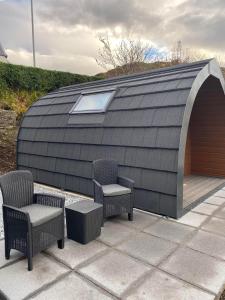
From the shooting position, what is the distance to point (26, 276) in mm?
2486

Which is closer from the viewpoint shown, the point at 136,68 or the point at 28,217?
the point at 28,217

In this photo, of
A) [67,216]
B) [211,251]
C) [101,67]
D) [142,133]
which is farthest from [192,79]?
[101,67]

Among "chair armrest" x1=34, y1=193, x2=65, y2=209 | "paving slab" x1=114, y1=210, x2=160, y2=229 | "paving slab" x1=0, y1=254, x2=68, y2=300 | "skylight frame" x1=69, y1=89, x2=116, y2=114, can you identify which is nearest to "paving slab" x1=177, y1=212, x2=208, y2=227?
"paving slab" x1=114, y1=210, x2=160, y2=229

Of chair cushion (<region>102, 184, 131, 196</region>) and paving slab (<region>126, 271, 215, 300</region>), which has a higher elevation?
chair cushion (<region>102, 184, 131, 196</region>)

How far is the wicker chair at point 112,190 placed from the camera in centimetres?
372

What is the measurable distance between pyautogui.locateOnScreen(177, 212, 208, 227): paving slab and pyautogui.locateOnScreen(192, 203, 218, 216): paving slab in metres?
0.19

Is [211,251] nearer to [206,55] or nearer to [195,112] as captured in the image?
[195,112]

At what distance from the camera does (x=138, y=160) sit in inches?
170

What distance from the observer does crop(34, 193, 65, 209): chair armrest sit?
3.04 m

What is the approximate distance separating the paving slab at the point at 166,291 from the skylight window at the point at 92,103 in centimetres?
353

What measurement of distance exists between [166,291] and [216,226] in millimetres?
1765

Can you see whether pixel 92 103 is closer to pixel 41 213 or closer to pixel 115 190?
pixel 115 190

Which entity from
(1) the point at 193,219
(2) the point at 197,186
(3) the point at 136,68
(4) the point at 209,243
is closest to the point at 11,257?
(4) the point at 209,243

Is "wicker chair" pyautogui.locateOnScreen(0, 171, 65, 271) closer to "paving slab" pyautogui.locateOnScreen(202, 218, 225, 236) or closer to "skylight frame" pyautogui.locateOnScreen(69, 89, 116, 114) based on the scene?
"paving slab" pyautogui.locateOnScreen(202, 218, 225, 236)
